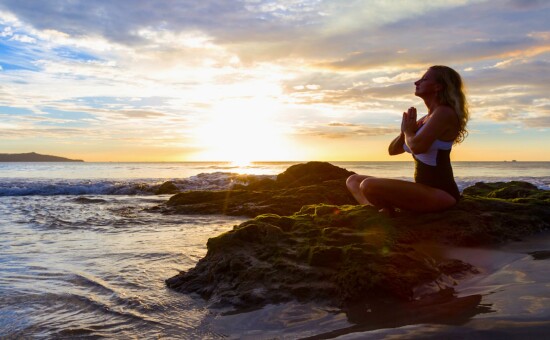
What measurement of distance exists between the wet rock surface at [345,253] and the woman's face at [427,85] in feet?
5.19

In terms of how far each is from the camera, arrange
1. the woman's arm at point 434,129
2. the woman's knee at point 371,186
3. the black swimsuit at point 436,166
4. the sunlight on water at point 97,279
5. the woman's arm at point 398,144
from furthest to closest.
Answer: the woman's arm at point 398,144 < the woman's knee at point 371,186 < the black swimsuit at point 436,166 < the woman's arm at point 434,129 < the sunlight on water at point 97,279

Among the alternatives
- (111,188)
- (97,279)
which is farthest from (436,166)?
(111,188)

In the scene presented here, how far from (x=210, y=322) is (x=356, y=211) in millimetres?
2702

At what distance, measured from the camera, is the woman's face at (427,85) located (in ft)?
17.5

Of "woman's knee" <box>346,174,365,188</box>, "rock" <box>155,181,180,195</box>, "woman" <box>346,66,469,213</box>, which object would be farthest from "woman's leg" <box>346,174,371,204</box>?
"rock" <box>155,181,180,195</box>

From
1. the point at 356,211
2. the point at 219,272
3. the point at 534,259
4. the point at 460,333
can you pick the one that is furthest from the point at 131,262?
the point at 534,259

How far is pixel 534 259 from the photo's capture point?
452cm

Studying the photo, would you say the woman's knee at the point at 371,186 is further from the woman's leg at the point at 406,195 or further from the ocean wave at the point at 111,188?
the ocean wave at the point at 111,188

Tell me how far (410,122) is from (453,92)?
617mm

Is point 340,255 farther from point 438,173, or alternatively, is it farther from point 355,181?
point 355,181

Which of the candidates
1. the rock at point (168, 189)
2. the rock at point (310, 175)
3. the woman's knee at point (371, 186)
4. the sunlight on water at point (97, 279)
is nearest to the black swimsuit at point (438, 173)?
the woman's knee at point (371, 186)

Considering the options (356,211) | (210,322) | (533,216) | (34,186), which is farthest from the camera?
(34,186)

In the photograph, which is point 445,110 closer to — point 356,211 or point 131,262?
point 356,211

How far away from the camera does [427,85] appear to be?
17.6ft
